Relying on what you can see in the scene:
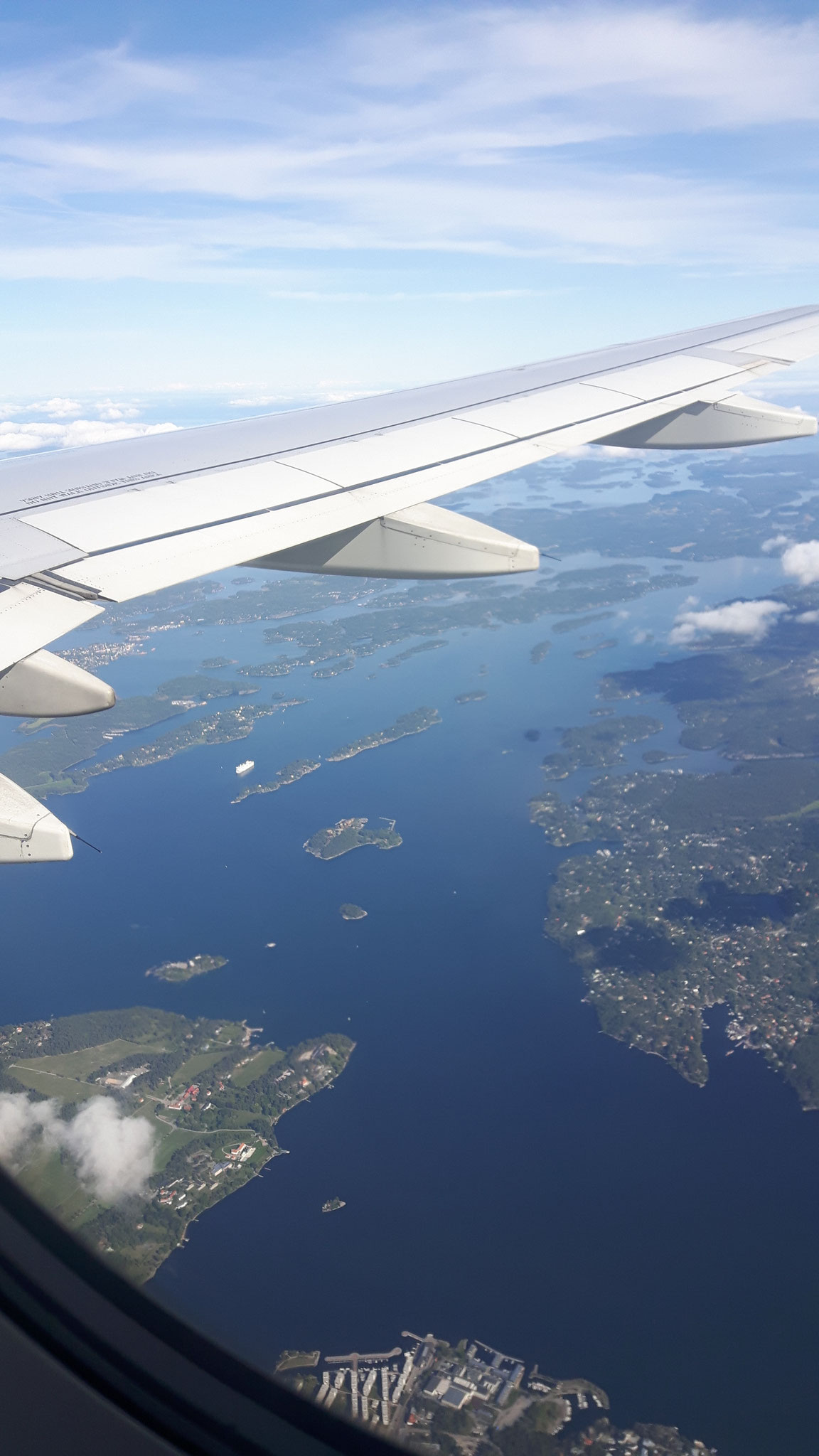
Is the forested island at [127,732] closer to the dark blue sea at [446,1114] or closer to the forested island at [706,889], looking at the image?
the dark blue sea at [446,1114]

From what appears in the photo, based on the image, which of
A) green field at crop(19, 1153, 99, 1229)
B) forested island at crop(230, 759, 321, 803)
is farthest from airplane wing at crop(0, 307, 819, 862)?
forested island at crop(230, 759, 321, 803)

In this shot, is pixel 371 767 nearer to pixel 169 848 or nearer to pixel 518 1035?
pixel 169 848

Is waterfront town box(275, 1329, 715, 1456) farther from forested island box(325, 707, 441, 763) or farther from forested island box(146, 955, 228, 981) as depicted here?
forested island box(325, 707, 441, 763)

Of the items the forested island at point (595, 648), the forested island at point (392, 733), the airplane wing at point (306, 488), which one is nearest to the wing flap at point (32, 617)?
the airplane wing at point (306, 488)

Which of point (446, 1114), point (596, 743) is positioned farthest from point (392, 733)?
point (446, 1114)

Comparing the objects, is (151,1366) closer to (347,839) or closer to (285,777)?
(347,839)

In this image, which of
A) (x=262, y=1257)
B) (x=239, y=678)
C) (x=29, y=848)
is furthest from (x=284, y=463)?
(x=239, y=678)

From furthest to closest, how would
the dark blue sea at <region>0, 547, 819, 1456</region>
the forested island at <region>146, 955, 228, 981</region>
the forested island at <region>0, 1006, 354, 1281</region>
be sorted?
1. the forested island at <region>146, 955, 228, 981</region>
2. the forested island at <region>0, 1006, 354, 1281</region>
3. the dark blue sea at <region>0, 547, 819, 1456</region>
